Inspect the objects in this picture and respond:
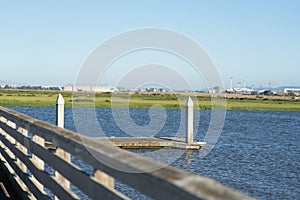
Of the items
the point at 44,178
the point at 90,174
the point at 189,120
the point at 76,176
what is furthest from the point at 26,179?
the point at 189,120

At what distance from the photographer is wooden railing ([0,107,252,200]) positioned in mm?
2367

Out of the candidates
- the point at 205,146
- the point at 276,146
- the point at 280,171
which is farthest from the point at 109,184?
the point at 276,146

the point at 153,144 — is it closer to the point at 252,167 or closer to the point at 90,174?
the point at 252,167

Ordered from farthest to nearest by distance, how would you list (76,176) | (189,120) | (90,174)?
(189,120) < (90,174) < (76,176)

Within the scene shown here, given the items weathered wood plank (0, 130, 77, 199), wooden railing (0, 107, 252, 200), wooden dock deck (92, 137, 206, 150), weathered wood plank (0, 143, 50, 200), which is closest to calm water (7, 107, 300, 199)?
wooden dock deck (92, 137, 206, 150)

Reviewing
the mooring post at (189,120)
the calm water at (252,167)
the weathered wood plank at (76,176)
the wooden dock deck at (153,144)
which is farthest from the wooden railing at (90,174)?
the mooring post at (189,120)

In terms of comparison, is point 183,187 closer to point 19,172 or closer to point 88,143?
point 88,143

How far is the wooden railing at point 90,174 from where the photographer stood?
2.37 m

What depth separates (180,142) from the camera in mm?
20609

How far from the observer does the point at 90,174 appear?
4273 mm

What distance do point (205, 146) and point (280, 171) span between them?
4612 millimetres

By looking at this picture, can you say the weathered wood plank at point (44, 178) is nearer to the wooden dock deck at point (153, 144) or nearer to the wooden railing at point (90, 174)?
the wooden railing at point (90, 174)

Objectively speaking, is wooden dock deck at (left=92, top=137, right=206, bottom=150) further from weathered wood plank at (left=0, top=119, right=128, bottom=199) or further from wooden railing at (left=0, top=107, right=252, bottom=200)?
weathered wood plank at (left=0, top=119, right=128, bottom=199)

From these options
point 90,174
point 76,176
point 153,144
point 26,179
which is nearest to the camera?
point 76,176
